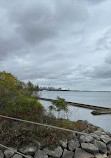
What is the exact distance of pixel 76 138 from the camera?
17.2 feet

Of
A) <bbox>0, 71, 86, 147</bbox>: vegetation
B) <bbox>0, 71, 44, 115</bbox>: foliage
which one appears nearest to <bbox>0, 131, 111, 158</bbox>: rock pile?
<bbox>0, 71, 86, 147</bbox>: vegetation

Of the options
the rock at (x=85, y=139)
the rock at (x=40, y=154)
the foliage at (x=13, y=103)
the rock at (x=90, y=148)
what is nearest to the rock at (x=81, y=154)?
the rock at (x=90, y=148)

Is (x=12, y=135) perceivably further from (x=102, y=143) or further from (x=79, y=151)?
(x=102, y=143)

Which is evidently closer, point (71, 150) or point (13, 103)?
point (71, 150)

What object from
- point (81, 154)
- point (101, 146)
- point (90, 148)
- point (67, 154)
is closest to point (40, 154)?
point (67, 154)

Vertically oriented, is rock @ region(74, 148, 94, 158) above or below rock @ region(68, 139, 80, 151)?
below

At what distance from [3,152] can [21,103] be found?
2639mm

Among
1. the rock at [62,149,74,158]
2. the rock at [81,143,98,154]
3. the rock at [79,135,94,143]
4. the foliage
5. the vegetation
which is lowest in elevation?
the rock at [62,149,74,158]

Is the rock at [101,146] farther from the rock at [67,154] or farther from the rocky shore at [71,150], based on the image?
the rock at [67,154]

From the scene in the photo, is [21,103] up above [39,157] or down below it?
above

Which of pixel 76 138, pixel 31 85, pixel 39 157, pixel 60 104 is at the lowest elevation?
pixel 39 157

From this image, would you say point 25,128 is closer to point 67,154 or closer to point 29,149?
point 29,149

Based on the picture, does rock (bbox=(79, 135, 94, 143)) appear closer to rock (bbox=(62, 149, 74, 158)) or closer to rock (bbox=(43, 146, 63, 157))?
rock (bbox=(62, 149, 74, 158))

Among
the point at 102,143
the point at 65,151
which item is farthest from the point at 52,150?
the point at 102,143
